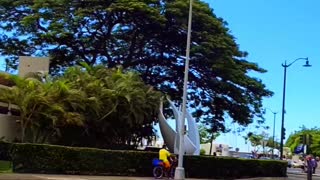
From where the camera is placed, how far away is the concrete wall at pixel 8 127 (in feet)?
113

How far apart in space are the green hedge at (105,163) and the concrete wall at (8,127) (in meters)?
8.38

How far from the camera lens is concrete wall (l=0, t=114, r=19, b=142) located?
34.5m

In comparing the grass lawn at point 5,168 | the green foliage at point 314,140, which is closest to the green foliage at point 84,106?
the grass lawn at point 5,168

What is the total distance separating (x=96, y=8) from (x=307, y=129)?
354ft

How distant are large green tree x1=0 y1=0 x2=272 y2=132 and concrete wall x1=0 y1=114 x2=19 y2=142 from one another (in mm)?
7322

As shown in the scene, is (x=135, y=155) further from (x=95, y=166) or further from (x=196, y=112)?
(x=196, y=112)

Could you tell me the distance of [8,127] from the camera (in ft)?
115

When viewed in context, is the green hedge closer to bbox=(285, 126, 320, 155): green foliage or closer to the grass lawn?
the grass lawn

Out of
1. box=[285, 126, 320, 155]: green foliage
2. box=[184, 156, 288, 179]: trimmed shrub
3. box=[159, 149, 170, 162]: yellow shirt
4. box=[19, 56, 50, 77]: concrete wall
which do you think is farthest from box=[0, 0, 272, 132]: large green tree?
box=[285, 126, 320, 155]: green foliage

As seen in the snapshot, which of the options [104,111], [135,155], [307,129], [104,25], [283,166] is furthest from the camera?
[307,129]

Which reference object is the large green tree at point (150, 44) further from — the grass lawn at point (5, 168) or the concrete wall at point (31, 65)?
the grass lawn at point (5, 168)

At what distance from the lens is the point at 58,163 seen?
26984mm

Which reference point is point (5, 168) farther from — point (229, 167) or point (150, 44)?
point (150, 44)

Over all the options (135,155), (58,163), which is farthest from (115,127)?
(58,163)
